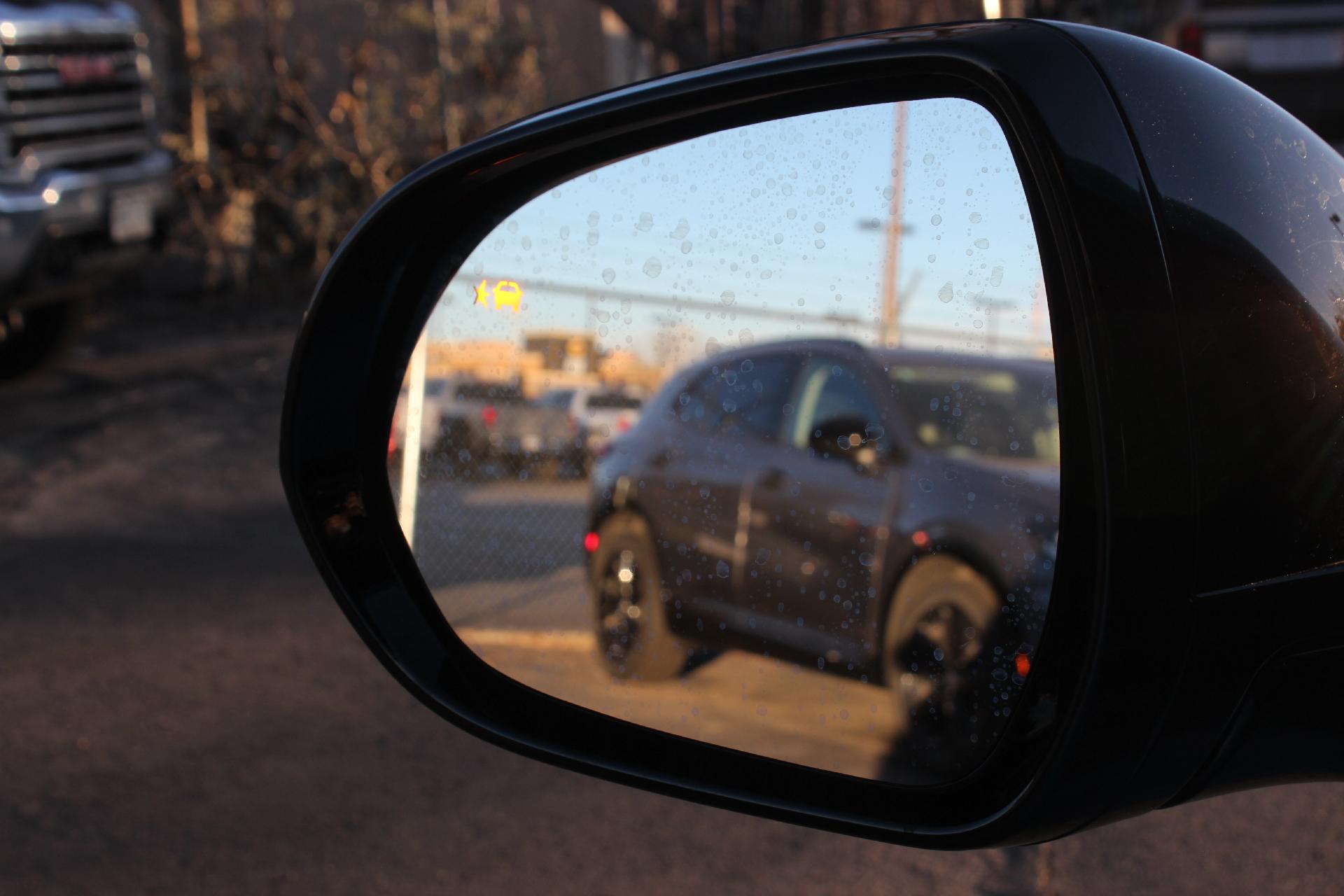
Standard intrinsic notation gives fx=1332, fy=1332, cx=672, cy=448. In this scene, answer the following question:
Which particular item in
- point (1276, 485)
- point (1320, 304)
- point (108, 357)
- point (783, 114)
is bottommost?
point (108, 357)

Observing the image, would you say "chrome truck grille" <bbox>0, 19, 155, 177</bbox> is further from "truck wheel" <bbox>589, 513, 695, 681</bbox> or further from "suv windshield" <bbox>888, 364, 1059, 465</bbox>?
"suv windshield" <bbox>888, 364, 1059, 465</bbox>

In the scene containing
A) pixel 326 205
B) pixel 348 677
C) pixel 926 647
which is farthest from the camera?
pixel 326 205

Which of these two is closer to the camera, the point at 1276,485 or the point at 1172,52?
the point at 1276,485

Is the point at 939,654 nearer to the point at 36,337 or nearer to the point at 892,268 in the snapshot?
the point at 892,268

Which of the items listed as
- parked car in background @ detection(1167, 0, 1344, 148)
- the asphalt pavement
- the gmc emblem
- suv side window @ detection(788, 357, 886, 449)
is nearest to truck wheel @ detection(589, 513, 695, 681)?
the asphalt pavement

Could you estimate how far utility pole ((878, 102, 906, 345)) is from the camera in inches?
68.4

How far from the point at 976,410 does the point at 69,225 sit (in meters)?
8.10

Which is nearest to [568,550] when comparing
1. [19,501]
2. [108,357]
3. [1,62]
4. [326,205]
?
[19,501]

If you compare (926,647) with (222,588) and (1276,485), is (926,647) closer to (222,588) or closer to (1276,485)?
(1276,485)

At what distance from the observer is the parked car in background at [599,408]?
338cm

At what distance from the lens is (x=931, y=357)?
1.90 m

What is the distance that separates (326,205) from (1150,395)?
13.6 meters

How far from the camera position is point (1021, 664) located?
115cm

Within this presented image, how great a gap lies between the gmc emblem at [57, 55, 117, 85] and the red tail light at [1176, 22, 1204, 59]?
708 centimetres
